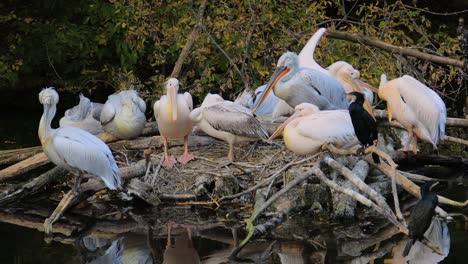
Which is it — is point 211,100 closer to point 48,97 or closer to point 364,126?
point 48,97

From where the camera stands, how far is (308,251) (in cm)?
686

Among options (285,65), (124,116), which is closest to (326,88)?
(285,65)

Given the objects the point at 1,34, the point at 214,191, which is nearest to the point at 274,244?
the point at 214,191

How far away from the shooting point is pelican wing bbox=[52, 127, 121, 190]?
789 centimetres

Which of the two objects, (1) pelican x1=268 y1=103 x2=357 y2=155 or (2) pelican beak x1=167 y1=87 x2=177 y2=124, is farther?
(2) pelican beak x1=167 y1=87 x2=177 y2=124

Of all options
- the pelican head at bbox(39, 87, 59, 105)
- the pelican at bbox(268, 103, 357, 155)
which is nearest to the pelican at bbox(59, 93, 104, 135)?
the pelican head at bbox(39, 87, 59, 105)

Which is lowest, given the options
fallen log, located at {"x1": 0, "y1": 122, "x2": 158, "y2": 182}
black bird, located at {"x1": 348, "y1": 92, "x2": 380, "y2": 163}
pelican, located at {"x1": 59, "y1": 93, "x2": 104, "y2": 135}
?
pelican, located at {"x1": 59, "y1": 93, "x2": 104, "y2": 135}

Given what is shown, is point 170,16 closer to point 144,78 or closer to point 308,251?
point 144,78

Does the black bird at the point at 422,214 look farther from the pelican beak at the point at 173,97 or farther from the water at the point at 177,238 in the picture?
the pelican beak at the point at 173,97

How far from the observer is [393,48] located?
33.0 feet

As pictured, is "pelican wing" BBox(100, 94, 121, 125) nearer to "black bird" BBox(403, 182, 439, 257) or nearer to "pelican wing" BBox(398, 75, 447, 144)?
"pelican wing" BBox(398, 75, 447, 144)

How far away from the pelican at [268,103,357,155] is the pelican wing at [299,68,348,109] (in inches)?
47.0

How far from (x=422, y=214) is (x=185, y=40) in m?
5.32

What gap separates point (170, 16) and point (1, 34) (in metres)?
4.04
